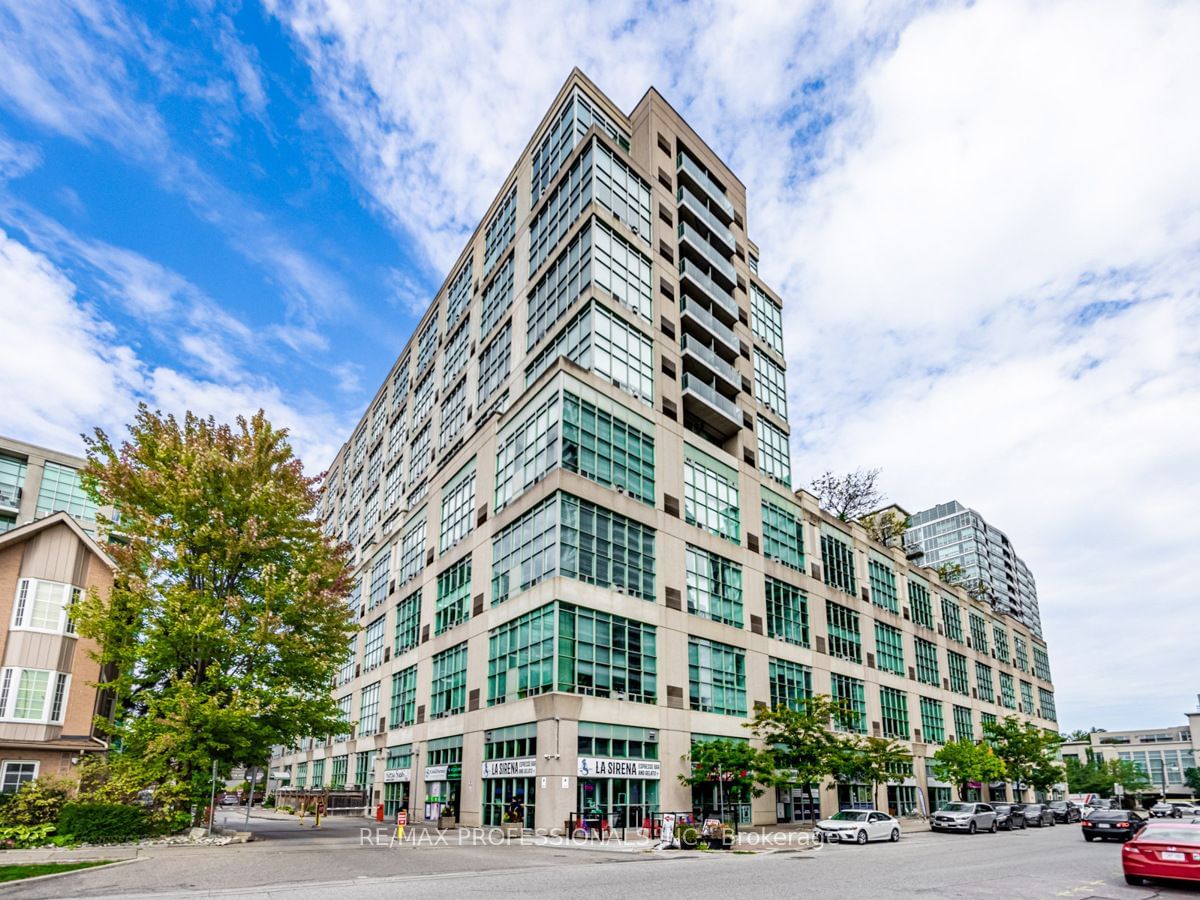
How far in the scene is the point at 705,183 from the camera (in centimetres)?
5575

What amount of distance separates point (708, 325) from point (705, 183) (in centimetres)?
1150

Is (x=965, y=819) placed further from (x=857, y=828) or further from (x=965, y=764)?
(x=965, y=764)

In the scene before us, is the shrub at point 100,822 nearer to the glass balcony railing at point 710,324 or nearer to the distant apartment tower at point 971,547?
the glass balcony railing at point 710,324

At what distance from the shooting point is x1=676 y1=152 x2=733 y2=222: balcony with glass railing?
53812 mm

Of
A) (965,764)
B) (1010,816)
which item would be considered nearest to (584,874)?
(1010,816)

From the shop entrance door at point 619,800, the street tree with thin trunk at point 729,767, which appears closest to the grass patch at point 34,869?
the shop entrance door at point 619,800

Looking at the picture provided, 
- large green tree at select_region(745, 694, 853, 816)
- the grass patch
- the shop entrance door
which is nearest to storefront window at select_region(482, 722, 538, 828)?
the shop entrance door

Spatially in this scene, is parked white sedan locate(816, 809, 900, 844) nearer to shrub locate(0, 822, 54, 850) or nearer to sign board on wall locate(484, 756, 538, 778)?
sign board on wall locate(484, 756, 538, 778)

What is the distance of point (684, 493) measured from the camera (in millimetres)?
44625

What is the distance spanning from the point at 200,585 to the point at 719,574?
2614cm

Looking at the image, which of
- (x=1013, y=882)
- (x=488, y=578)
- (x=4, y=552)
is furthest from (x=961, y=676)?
(x=4, y=552)

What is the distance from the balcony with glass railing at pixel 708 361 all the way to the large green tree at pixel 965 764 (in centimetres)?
3086

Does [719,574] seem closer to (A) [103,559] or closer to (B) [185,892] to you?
(A) [103,559]

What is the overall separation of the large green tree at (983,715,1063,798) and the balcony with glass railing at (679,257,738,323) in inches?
1656
